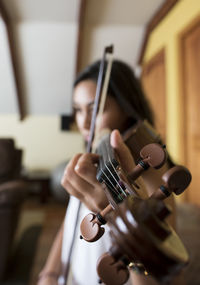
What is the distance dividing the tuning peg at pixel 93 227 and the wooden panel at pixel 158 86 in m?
1.89

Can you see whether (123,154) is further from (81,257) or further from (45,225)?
(45,225)

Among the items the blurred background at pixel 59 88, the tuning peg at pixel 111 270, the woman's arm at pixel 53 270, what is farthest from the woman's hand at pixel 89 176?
the blurred background at pixel 59 88

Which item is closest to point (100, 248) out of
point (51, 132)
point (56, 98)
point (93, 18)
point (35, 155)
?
point (51, 132)

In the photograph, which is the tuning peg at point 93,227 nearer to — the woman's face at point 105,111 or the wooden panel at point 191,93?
the woman's face at point 105,111

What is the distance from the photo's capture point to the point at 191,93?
1506 mm

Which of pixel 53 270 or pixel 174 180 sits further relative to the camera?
pixel 53 270

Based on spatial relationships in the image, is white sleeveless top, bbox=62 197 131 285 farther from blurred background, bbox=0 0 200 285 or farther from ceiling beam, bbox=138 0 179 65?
ceiling beam, bbox=138 0 179 65

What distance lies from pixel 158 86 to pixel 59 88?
100 centimetres

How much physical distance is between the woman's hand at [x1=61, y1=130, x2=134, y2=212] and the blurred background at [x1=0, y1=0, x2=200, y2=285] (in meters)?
0.77

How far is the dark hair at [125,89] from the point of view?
1.56 feet

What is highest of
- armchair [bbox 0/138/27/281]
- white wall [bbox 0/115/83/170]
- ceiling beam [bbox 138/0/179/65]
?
→ ceiling beam [bbox 138/0/179/65]

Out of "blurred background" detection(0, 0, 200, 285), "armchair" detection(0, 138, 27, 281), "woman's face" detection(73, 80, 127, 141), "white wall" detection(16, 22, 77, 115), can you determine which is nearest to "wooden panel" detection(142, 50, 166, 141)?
"blurred background" detection(0, 0, 200, 285)

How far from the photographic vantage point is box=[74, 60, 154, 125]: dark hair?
0.48 m

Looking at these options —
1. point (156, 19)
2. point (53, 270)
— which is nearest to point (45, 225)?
point (53, 270)
